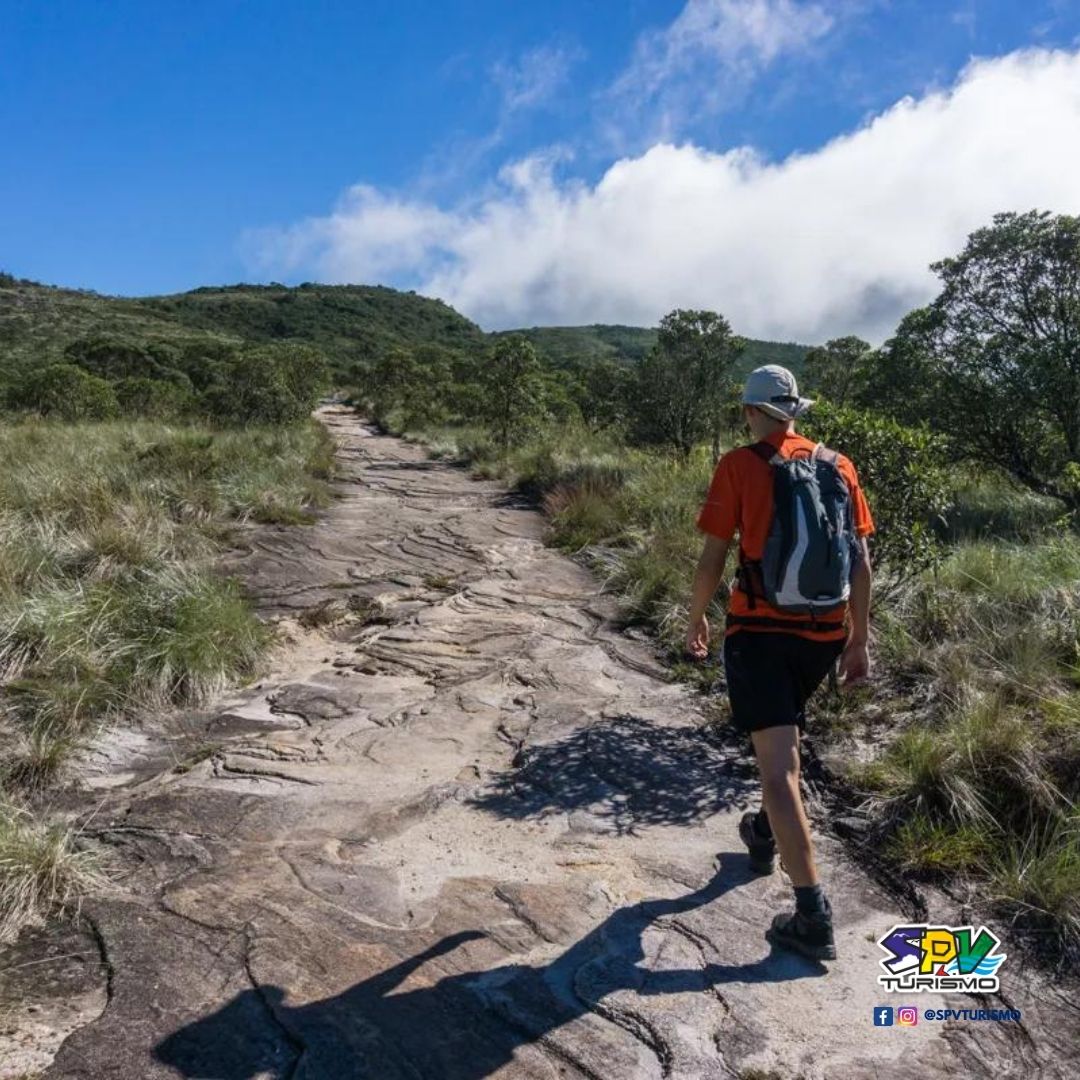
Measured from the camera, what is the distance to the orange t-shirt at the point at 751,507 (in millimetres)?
2750

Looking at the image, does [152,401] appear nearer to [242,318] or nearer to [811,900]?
[811,900]

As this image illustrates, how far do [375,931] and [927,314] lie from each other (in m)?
9.80

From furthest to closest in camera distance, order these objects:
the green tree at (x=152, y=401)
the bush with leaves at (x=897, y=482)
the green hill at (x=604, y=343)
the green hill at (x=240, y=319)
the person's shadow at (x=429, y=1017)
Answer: the green hill at (x=604, y=343) → the green hill at (x=240, y=319) → the green tree at (x=152, y=401) → the bush with leaves at (x=897, y=482) → the person's shadow at (x=429, y=1017)

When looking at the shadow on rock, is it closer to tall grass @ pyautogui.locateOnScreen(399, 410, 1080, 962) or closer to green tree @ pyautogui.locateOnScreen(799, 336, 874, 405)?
tall grass @ pyautogui.locateOnScreen(399, 410, 1080, 962)

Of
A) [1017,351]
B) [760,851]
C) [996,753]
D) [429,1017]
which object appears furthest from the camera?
[1017,351]

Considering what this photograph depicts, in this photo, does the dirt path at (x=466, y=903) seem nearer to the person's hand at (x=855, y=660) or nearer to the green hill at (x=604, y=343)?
the person's hand at (x=855, y=660)

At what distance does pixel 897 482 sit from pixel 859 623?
7.95 ft

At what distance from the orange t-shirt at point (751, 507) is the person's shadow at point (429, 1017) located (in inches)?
41.8

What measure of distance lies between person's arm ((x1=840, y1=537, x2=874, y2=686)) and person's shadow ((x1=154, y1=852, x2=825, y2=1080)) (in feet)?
3.19

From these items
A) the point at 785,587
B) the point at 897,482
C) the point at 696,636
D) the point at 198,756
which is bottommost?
the point at 198,756

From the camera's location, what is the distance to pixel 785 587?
8.80ft

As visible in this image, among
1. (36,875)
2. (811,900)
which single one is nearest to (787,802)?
(811,900)

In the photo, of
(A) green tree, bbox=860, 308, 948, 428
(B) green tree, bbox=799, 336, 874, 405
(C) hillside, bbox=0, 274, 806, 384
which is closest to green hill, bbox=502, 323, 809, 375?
(C) hillside, bbox=0, 274, 806, 384

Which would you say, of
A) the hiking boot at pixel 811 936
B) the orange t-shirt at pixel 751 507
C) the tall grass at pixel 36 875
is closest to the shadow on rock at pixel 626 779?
the hiking boot at pixel 811 936
